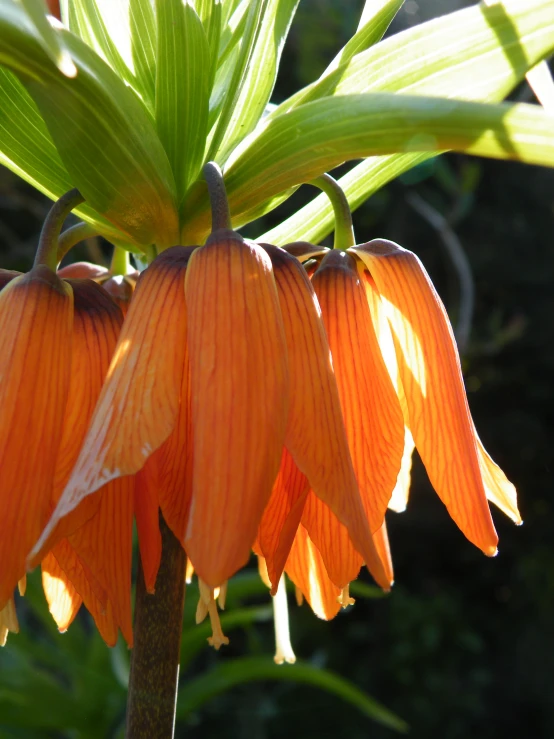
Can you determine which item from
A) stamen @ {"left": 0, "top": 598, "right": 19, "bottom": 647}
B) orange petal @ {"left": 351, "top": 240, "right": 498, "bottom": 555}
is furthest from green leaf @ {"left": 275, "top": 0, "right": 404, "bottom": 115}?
stamen @ {"left": 0, "top": 598, "right": 19, "bottom": 647}

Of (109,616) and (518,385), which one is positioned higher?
(109,616)

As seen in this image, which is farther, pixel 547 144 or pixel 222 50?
pixel 222 50


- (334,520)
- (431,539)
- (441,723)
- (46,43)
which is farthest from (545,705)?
(46,43)

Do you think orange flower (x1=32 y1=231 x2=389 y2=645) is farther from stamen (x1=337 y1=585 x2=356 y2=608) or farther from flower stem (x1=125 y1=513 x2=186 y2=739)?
stamen (x1=337 y1=585 x2=356 y2=608)

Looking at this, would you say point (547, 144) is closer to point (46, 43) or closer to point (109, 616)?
point (46, 43)

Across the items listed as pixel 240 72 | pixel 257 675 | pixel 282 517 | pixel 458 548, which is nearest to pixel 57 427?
pixel 282 517

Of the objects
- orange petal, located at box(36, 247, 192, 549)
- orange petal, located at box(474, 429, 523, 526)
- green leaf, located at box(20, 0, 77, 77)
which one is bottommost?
orange petal, located at box(474, 429, 523, 526)

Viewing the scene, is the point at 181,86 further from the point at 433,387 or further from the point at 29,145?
the point at 433,387
